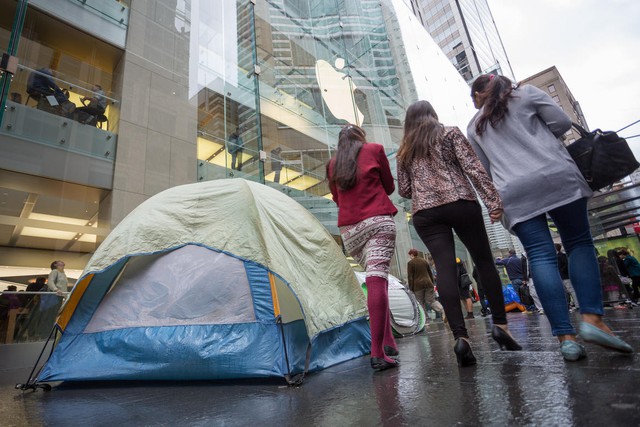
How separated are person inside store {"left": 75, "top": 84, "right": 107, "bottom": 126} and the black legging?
7.55 meters

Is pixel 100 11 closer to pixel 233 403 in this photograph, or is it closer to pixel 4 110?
pixel 4 110

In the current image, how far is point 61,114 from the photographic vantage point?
6527 millimetres

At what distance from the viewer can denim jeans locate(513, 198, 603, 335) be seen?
1.61 m

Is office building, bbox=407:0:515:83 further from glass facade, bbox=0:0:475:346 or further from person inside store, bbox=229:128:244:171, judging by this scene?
person inside store, bbox=229:128:244:171

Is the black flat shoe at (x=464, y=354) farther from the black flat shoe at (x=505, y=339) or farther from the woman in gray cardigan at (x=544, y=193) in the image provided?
the woman in gray cardigan at (x=544, y=193)

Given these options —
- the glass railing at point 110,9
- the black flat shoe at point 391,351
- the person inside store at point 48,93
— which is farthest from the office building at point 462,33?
the black flat shoe at point 391,351

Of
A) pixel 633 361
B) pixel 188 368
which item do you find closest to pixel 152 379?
pixel 188 368

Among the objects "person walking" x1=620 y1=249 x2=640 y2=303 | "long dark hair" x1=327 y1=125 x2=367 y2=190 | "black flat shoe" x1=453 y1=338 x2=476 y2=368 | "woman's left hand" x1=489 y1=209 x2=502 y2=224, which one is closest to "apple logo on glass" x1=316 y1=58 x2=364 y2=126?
"person walking" x1=620 y1=249 x2=640 y2=303

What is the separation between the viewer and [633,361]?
4.26 ft

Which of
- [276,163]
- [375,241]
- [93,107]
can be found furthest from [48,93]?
[375,241]

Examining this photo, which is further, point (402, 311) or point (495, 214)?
point (402, 311)

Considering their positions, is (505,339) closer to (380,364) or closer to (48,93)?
(380,364)

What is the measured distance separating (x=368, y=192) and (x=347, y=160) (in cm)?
27

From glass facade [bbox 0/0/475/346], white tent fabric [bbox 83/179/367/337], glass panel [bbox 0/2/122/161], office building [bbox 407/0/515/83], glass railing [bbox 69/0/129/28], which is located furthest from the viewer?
office building [bbox 407/0/515/83]
